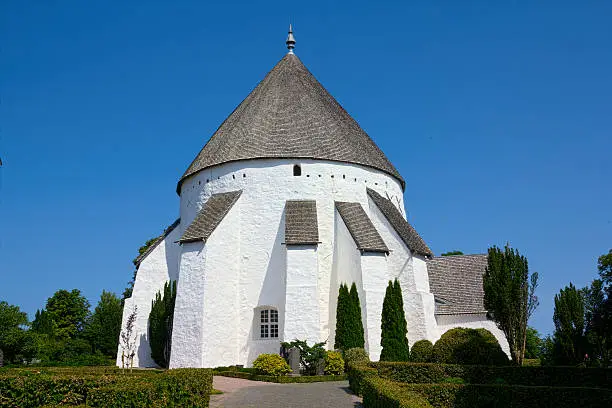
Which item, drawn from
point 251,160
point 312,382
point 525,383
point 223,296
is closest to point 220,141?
point 251,160

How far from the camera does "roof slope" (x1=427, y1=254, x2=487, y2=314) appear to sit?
3250cm

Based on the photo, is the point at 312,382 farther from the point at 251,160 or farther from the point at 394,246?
the point at 251,160

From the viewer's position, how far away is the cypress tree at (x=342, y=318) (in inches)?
939

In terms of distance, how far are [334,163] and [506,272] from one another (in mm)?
Result: 9754

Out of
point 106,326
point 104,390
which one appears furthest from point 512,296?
point 106,326

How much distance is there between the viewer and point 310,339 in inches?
906

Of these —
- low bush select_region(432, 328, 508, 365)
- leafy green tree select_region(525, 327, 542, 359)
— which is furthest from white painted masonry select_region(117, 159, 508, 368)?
leafy green tree select_region(525, 327, 542, 359)

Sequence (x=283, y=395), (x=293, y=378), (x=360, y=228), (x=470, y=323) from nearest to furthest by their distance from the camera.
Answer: (x=283, y=395)
(x=293, y=378)
(x=360, y=228)
(x=470, y=323)

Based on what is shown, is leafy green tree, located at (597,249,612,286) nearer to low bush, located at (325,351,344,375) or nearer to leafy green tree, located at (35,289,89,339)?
low bush, located at (325,351,344,375)

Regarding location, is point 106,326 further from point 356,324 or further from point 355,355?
point 355,355

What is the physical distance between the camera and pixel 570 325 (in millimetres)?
24938

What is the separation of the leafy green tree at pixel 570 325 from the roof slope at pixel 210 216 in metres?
15.3

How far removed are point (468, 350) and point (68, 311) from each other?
170ft

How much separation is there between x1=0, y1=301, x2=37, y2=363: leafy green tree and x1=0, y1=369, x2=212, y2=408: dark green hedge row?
84.8ft
